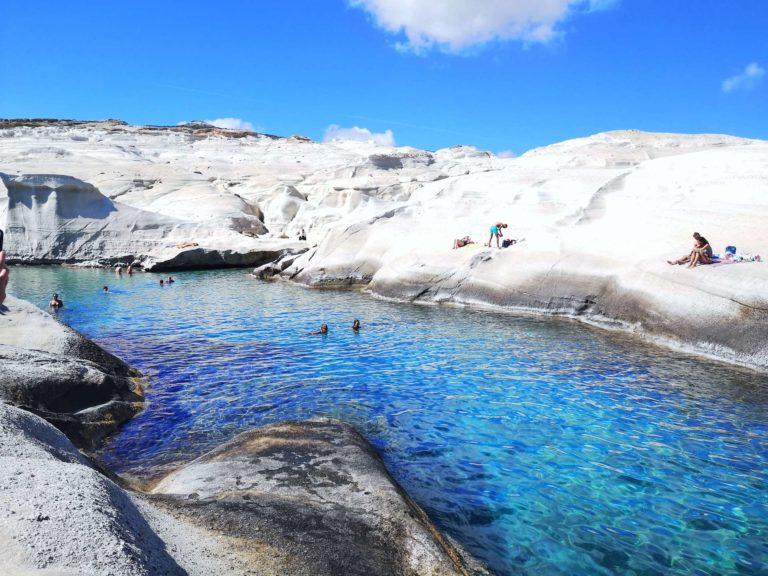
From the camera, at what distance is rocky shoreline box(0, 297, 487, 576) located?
9.60 ft

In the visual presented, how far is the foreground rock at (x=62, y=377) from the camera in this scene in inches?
284

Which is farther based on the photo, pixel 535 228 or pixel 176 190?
pixel 176 190

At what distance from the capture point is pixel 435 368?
11500 millimetres

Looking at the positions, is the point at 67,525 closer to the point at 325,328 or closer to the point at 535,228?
the point at 325,328

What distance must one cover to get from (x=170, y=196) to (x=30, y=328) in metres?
35.1

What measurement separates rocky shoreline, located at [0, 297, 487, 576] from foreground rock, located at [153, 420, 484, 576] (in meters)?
0.01

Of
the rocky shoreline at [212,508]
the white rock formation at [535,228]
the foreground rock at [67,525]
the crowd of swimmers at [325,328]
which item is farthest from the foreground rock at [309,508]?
the white rock formation at [535,228]

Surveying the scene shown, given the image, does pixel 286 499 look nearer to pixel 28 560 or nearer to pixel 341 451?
pixel 341 451

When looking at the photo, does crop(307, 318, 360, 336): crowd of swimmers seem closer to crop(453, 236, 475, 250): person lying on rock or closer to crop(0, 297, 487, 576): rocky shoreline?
crop(453, 236, 475, 250): person lying on rock

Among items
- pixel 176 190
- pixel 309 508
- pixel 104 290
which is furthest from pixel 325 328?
A: pixel 176 190

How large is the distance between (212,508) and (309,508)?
0.75 metres

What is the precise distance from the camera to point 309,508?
4.67 metres

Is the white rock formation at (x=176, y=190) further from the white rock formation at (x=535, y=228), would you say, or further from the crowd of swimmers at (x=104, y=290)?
the crowd of swimmers at (x=104, y=290)

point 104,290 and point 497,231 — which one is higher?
point 497,231
